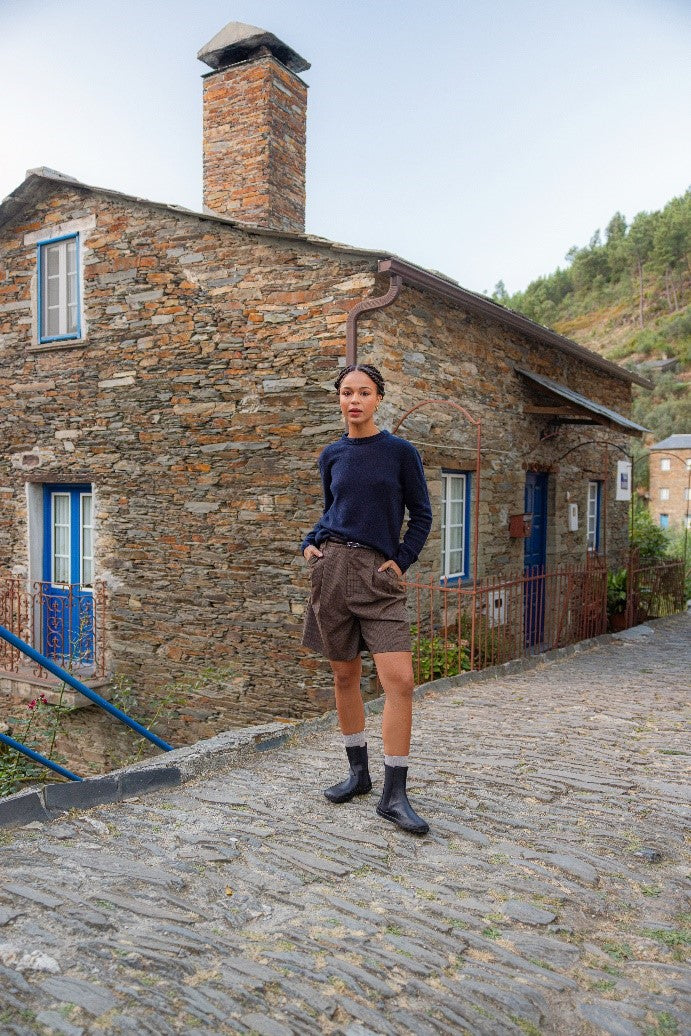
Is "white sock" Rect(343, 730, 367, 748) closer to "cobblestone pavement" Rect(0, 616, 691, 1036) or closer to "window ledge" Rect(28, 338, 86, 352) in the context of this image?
"cobblestone pavement" Rect(0, 616, 691, 1036)

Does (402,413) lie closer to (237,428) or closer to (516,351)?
(237,428)

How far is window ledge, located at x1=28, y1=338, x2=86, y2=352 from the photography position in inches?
341

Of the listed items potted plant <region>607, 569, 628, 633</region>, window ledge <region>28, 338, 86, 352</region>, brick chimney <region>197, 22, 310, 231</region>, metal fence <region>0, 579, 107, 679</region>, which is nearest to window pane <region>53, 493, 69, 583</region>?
metal fence <region>0, 579, 107, 679</region>

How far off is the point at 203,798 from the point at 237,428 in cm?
455

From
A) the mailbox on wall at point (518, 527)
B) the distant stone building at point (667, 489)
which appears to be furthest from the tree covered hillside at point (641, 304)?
the mailbox on wall at point (518, 527)

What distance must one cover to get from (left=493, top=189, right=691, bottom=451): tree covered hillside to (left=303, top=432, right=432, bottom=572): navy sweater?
1661 inches

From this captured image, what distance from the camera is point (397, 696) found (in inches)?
126

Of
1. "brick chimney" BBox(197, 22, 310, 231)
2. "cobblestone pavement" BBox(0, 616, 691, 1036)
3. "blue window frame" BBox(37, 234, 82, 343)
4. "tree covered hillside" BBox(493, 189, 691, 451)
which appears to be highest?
"tree covered hillside" BBox(493, 189, 691, 451)

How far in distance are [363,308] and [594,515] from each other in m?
6.85

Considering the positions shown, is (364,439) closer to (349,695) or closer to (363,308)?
(349,695)

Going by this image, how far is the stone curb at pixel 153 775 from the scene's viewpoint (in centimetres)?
331

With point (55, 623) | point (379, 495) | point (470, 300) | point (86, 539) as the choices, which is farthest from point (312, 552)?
point (55, 623)

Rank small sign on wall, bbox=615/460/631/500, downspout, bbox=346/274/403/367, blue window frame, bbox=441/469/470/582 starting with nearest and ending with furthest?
downspout, bbox=346/274/403/367 < blue window frame, bbox=441/469/470/582 < small sign on wall, bbox=615/460/631/500

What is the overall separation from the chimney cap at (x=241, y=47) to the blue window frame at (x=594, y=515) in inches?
286
